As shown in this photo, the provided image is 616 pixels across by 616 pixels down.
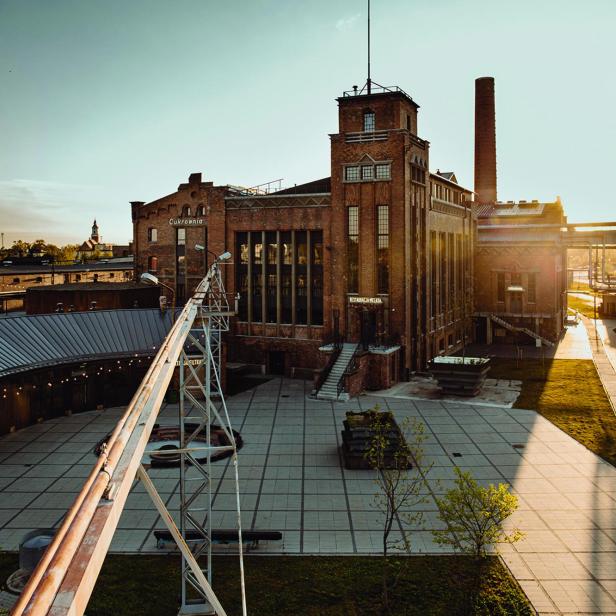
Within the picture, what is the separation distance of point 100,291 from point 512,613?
3863cm

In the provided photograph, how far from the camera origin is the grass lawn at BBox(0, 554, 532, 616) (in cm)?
1546

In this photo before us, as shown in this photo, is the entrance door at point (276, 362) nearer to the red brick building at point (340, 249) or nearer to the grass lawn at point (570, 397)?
the red brick building at point (340, 249)

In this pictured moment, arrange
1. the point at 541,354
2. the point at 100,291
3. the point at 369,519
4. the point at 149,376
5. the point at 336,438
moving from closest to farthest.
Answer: the point at 149,376 < the point at 369,519 < the point at 336,438 < the point at 100,291 < the point at 541,354

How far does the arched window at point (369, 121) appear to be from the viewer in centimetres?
4369

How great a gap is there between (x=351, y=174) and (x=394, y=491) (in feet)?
89.3

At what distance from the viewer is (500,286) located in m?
62.1

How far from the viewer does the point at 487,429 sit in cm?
3150

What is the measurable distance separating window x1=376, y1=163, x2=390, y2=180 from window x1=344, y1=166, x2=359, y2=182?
149 centimetres

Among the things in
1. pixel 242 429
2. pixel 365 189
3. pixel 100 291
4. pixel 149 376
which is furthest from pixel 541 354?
pixel 149 376

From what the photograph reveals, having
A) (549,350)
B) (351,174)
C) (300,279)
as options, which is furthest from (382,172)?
→ (549,350)

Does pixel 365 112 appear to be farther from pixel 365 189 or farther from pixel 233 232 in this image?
pixel 233 232

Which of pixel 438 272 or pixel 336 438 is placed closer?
pixel 336 438

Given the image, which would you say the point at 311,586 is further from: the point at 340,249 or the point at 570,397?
the point at 340,249

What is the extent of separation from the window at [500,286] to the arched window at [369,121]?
990 inches
